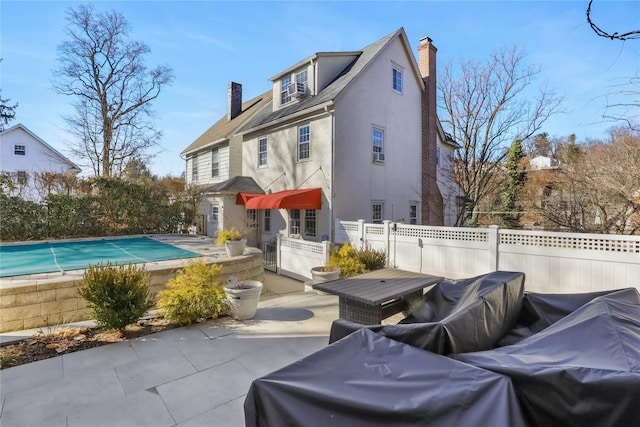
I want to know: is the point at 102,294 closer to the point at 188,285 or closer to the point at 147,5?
the point at 188,285

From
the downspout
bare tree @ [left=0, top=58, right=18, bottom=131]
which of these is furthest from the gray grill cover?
bare tree @ [left=0, top=58, right=18, bottom=131]

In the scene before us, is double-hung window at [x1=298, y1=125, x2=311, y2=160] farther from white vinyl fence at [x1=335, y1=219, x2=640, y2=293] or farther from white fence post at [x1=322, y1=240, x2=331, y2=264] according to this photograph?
white fence post at [x1=322, y1=240, x2=331, y2=264]

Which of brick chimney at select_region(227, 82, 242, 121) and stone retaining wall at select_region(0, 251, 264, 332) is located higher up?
brick chimney at select_region(227, 82, 242, 121)

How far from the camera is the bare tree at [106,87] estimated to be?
23703 millimetres

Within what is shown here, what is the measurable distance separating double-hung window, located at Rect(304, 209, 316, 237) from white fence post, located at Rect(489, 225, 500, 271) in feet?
25.1

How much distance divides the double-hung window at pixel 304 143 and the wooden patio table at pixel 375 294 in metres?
9.69

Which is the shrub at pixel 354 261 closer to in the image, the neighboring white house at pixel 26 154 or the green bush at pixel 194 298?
the green bush at pixel 194 298

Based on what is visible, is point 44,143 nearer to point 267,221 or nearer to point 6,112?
point 6,112

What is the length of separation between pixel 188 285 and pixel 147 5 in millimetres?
7996

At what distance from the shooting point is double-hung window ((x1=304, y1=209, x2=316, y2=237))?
47.2ft

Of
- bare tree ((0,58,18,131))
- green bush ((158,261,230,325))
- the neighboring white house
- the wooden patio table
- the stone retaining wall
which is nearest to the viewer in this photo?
the wooden patio table

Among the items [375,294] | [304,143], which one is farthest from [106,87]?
[375,294]

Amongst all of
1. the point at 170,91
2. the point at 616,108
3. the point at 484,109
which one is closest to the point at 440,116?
the point at 484,109

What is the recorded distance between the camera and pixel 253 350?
4.88 metres
